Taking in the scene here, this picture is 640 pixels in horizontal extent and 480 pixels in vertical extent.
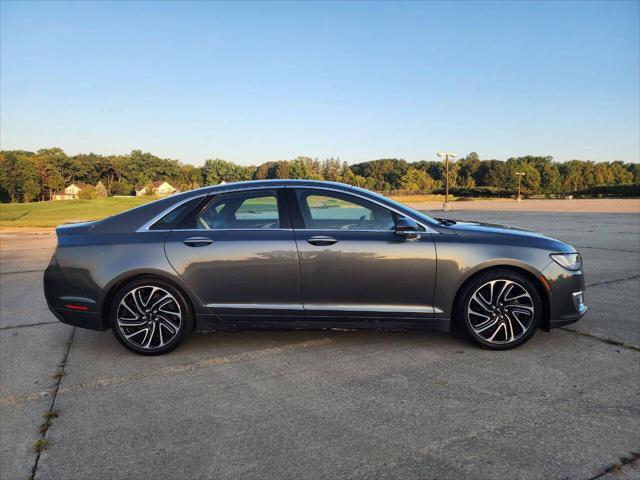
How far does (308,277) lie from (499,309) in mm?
1701

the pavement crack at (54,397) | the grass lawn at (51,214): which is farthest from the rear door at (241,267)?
the grass lawn at (51,214)

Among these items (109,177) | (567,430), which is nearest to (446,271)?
(567,430)

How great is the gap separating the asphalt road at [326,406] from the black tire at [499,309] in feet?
0.53

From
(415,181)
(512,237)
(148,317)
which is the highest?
(415,181)

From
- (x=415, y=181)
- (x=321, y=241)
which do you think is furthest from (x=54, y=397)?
(x=415, y=181)

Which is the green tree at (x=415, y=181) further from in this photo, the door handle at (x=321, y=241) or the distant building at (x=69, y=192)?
the door handle at (x=321, y=241)

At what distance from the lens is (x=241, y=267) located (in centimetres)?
371

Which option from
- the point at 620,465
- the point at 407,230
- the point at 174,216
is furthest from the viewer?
the point at 174,216

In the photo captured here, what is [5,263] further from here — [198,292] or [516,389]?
[516,389]

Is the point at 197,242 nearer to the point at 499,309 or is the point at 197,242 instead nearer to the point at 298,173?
the point at 499,309

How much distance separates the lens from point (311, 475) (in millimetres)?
2164

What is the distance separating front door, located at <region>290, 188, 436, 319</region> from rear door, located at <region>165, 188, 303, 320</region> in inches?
5.5

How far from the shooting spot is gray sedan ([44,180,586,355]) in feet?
12.0

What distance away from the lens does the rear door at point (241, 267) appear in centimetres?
370
